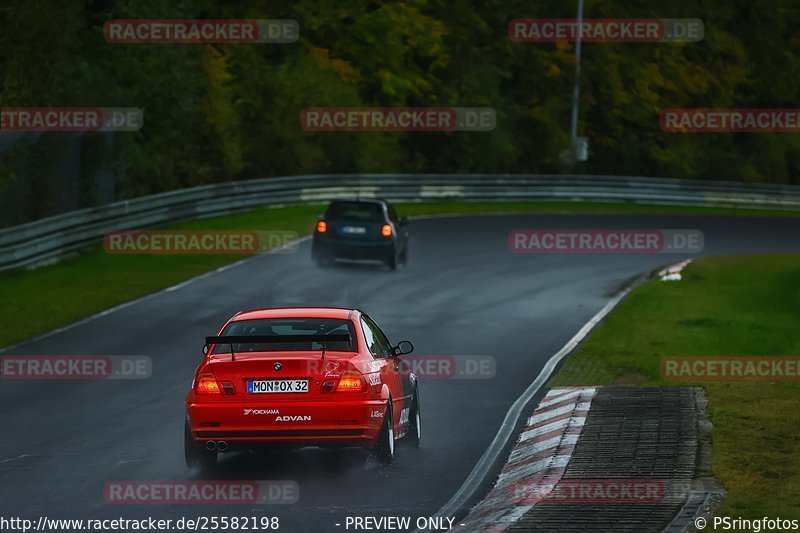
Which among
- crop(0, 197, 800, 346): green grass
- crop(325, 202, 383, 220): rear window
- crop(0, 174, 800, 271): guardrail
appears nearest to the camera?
crop(0, 197, 800, 346): green grass

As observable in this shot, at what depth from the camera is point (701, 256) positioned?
36906 mm

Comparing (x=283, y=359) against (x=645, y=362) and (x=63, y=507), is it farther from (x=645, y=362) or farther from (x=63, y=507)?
(x=645, y=362)

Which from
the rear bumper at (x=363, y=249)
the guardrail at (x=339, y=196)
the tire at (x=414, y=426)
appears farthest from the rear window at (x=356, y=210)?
the tire at (x=414, y=426)

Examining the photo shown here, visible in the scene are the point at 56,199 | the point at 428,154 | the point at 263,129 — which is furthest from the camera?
the point at 428,154

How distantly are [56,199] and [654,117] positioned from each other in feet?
134

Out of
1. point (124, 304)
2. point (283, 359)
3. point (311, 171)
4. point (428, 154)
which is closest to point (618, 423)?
point (283, 359)

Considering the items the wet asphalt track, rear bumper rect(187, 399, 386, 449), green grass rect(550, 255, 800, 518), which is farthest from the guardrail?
rear bumper rect(187, 399, 386, 449)

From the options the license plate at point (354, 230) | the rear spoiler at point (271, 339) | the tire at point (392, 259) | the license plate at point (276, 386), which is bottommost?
the license plate at point (276, 386)

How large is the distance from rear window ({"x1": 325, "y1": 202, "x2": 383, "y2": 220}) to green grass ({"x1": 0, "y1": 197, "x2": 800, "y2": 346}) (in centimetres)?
259

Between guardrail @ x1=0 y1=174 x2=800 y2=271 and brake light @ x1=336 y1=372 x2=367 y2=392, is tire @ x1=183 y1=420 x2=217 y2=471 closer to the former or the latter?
brake light @ x1=336 y1=372 x2=367 y2=392

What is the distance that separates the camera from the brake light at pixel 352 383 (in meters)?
12.2

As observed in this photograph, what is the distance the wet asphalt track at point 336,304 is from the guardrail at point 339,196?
3414 millimetres

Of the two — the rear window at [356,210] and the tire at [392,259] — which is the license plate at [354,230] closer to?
the rear window at [356,210]

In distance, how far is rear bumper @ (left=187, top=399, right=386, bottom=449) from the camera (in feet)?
39.7
